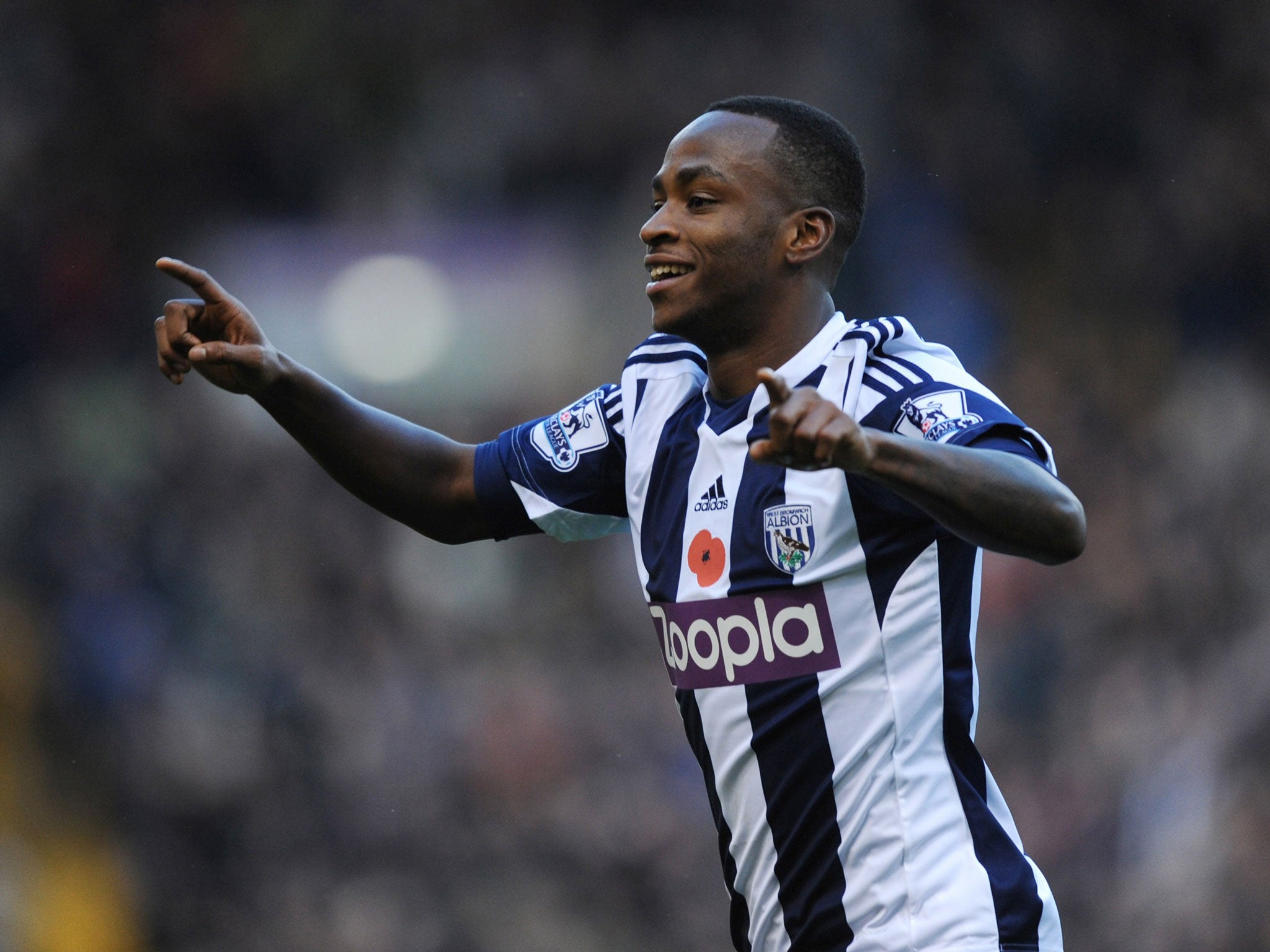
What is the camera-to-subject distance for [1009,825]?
261 centimetres

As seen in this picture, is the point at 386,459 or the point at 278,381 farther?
the point at 386,459

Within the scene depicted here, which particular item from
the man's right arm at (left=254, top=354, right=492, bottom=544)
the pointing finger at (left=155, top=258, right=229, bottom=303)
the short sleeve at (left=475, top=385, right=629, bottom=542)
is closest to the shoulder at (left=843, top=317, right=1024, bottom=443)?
the short sleeve at (left=475, top=385, right=629, bottom=542)

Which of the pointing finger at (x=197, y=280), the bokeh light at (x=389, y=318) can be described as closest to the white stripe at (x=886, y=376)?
the pointing finger at (x=197, y=280)

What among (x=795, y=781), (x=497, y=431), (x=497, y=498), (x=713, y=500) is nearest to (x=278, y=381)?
(x=497, y=498)

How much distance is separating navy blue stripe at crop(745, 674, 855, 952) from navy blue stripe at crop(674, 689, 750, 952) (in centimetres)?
14

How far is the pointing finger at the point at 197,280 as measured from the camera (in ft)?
9.21

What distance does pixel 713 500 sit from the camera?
277 centimetres

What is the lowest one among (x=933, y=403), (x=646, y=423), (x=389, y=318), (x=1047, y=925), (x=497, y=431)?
(x=1047, y=925)

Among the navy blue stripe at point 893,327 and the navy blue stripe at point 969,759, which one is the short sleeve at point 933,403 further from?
the navy blue stripe at point 969,759

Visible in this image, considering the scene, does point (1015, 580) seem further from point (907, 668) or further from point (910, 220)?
point (907, 668)

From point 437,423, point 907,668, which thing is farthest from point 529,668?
point 907,668

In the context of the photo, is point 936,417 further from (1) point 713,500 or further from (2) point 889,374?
(1) point 713,500

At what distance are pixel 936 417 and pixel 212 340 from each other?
1487 millimetres

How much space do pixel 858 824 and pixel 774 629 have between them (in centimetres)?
38
